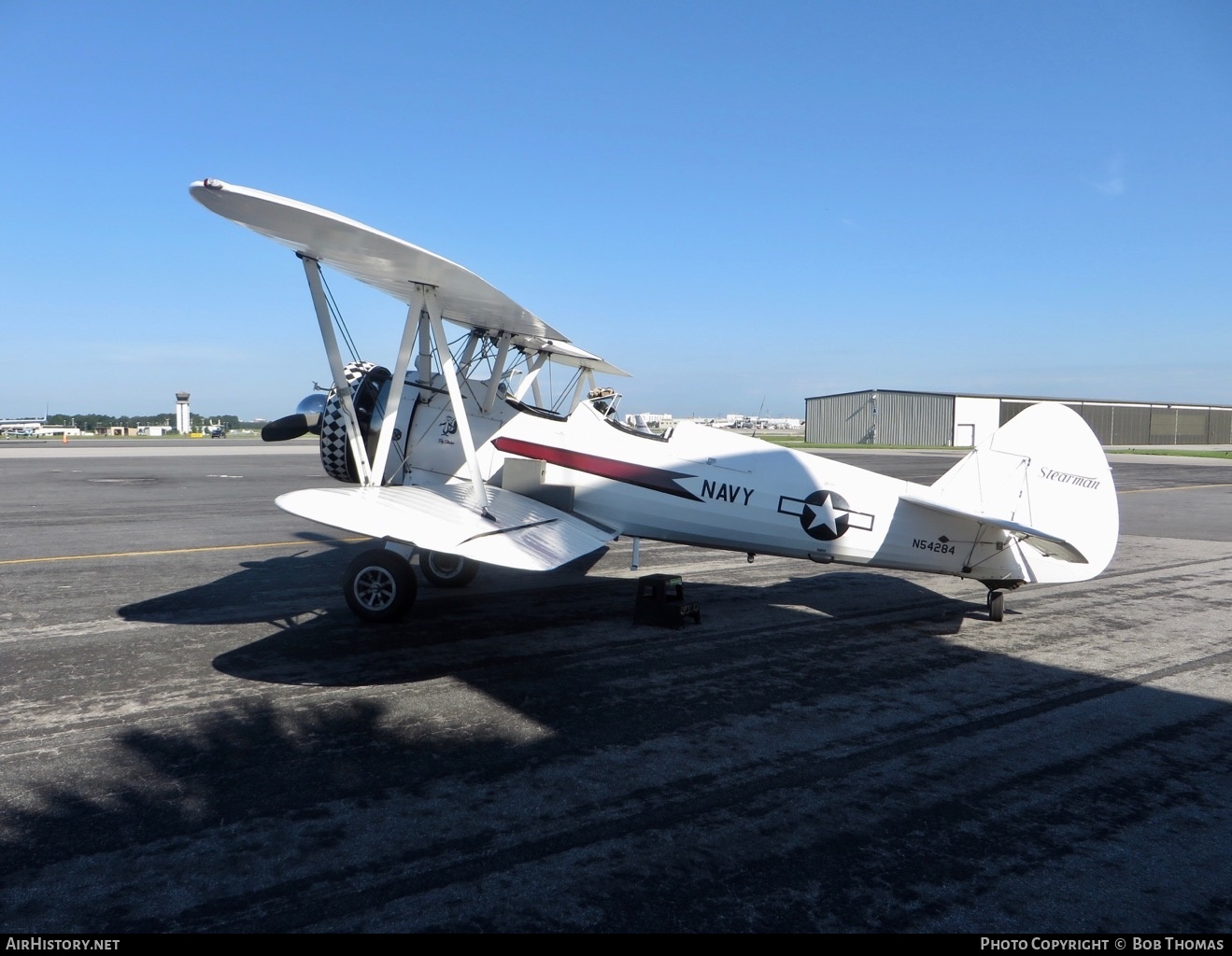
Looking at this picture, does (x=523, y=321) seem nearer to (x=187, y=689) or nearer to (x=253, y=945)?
(x=187, y=689)

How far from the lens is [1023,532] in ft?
22.7

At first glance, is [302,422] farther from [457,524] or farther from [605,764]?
[605,764]

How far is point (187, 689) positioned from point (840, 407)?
6586cm

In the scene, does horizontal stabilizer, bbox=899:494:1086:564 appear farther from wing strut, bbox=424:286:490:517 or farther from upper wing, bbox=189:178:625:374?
upper wing, bbox=189:178:625:374

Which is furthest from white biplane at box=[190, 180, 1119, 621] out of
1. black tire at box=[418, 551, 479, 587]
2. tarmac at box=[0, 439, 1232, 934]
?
black tire at box=[418, 551, 479, 587]

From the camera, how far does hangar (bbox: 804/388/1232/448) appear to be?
200ft

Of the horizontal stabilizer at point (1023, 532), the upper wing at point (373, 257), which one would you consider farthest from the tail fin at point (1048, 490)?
the upper wing at point (373, 257)

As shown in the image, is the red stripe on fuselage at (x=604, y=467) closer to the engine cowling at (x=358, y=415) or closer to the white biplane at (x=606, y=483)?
the white biplane at (x=606, y=483)

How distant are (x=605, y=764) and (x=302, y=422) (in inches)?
234

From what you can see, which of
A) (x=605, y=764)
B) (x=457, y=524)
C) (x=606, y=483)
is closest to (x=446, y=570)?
(x=606, y=483)

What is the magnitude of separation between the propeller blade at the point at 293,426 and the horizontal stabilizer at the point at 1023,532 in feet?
20.2

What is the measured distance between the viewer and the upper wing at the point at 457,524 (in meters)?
6.04

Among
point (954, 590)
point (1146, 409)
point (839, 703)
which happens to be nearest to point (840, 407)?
point (1146, 409)

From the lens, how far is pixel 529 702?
18.0ft
